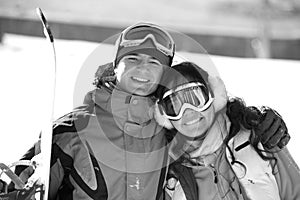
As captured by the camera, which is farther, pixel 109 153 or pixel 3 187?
pixel 109 153

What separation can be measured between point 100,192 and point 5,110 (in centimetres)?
131

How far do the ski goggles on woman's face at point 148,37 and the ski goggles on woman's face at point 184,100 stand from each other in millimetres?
104

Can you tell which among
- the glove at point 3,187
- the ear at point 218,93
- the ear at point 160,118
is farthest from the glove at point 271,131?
the glove at point 3,187

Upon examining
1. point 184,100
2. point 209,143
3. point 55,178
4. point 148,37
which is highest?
point 148,37

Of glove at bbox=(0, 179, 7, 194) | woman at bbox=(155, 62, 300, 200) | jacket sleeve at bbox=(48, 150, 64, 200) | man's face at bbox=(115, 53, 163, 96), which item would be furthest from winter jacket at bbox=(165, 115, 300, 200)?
glove at bbox=(0, 179, 7, 194)

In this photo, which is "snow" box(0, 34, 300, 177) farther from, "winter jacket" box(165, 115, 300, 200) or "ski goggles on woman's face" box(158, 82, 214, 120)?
"winter jacket" box(165, 115, 300, 200)

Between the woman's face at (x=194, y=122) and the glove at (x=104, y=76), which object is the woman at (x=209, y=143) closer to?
the woman's face at (x=194, y=122)

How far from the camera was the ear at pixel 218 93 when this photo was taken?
157cm

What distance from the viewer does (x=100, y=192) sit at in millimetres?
1508

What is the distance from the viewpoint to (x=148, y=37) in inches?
61.6

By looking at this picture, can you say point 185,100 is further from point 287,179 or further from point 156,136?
point 287,179

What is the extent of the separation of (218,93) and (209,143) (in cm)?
13

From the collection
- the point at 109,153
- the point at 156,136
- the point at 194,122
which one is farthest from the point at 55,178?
the point at 194,122

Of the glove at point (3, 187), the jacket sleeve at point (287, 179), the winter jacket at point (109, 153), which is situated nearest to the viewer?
the glove at point (3, 187)
